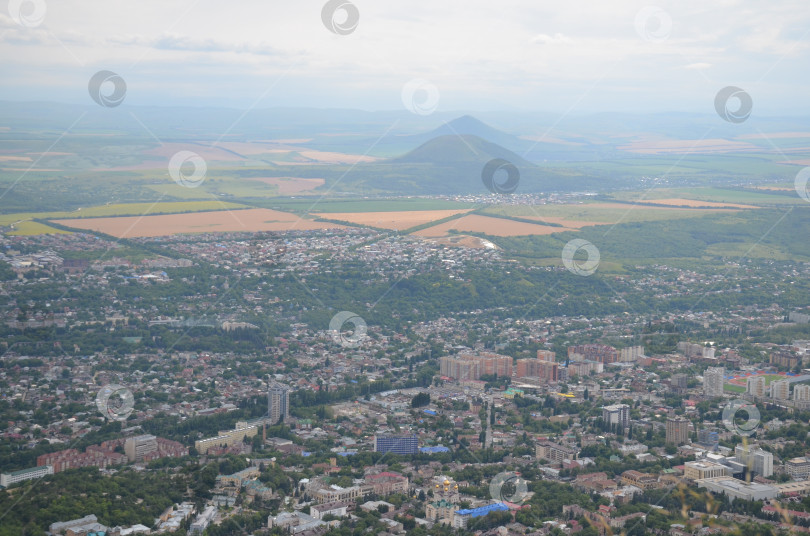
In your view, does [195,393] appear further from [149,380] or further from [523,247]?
[523,247]

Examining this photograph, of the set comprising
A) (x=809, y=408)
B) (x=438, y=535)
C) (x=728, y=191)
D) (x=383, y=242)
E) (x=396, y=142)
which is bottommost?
(x=438, y=535)

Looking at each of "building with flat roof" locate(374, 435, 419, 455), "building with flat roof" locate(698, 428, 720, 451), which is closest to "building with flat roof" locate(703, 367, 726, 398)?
"building with flat roof" locate(698, 428, 720, 451)

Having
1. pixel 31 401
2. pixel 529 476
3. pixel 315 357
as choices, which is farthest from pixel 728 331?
pixel 31 401

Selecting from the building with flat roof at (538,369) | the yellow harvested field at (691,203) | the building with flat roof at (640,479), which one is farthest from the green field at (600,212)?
the building with flat roof at (640,479)

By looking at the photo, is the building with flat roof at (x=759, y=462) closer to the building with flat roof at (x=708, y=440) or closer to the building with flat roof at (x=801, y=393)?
the building with flat roof at (x=708, y=440)

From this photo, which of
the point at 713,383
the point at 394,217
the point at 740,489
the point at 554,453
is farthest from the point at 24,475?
the point at 394,217

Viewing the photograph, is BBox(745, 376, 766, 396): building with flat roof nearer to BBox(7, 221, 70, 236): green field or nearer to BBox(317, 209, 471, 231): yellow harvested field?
BBox(317, 209, 471, 231): yellow harvested field
